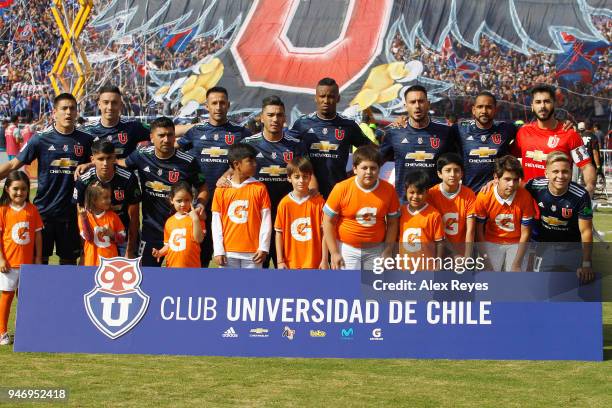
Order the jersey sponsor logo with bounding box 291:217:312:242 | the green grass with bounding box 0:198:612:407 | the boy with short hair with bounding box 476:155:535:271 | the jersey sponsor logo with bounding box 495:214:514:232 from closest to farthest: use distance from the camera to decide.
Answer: the green grass with bounding box 0:198:612:407 < the boy with short hair with bounding box 476:155:535:271 < the jersey sponsor logo with bounding box 495:214:514:232 < the jersey sponsor logo with bounding box 291:217:312:242

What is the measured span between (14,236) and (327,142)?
9.72 ft

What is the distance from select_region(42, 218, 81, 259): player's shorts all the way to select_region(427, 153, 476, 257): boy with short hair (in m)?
3.30

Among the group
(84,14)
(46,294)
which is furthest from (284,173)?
(84,14)

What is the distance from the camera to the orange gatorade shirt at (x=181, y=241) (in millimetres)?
8125

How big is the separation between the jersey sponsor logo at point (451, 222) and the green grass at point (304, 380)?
4.26ft

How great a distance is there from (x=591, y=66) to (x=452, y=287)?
2238 cm

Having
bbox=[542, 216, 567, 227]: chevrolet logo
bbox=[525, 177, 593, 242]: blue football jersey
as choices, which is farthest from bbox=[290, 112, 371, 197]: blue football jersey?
bbox=[542, 216, 567, 227]: chevrolet logo

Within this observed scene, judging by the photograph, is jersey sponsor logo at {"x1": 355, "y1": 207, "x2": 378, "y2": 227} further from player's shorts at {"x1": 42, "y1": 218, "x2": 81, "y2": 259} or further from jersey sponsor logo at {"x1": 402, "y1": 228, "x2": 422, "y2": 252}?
player's shorts at {"x1": 42, "y1": 218, "x2": 81, "y2": 259}

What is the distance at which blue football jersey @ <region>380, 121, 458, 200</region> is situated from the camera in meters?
8.47

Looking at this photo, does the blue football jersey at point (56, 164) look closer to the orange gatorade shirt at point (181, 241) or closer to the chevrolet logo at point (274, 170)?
the orange gatorade shirt at point (181, 241)

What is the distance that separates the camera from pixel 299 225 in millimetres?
8109

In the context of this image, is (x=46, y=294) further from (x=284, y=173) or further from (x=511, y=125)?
(x=511, y=125)

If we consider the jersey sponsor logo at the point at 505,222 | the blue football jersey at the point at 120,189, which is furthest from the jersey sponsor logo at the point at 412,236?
the blue football jersey at the point at 120,189

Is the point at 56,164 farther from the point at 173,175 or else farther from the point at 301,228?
the point at 301,228
